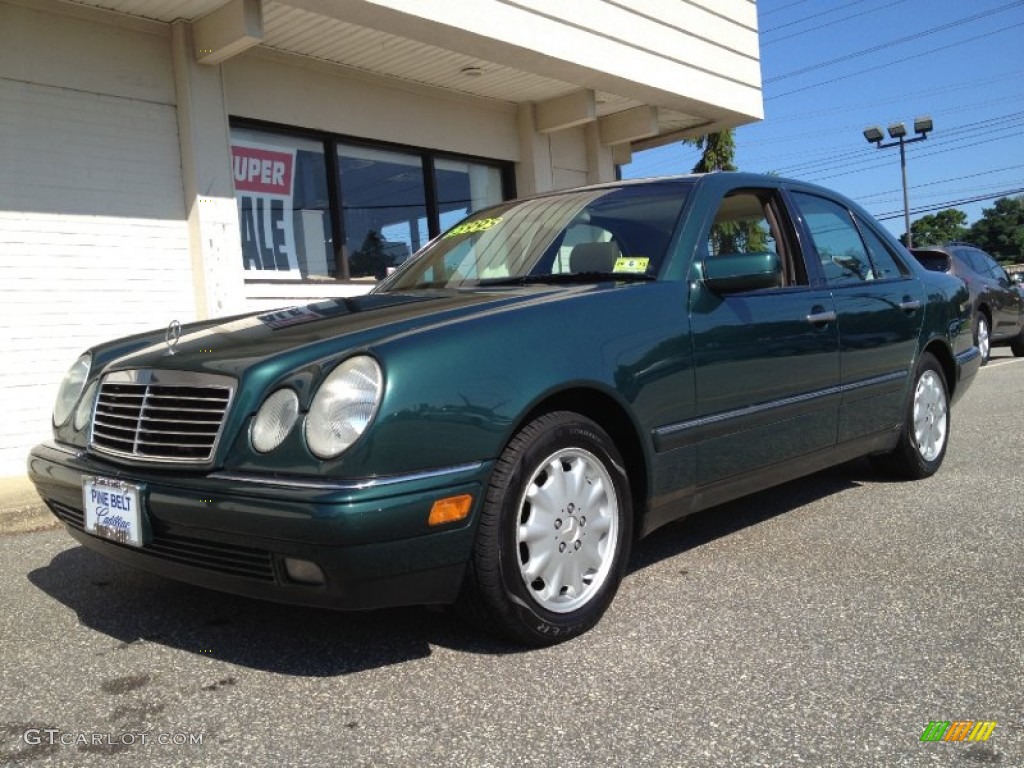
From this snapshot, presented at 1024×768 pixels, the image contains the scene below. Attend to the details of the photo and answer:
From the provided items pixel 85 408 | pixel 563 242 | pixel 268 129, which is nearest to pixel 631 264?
pixel 563 242

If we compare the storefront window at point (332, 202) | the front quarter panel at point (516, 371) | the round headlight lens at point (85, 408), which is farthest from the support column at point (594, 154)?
the round headlight lens at point (85, 408)

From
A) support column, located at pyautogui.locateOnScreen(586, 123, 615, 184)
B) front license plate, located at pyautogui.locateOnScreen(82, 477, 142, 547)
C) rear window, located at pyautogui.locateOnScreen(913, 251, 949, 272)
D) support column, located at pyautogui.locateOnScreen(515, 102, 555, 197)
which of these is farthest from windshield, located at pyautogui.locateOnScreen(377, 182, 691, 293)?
rear window, located at pyautogui.locateOnScreen(913, 251, 949, 272)

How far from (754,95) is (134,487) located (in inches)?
382

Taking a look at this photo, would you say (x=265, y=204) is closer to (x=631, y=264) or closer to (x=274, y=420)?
(x=631, y=264)

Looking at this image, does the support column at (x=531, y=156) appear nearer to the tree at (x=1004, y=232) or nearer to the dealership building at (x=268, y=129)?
the dealership building at (x=268, y=129)

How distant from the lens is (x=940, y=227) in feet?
278

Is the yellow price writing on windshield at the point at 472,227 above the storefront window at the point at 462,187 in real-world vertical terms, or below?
below

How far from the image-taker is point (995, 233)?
3196 inches

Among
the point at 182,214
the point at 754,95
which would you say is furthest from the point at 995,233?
the point at 182,214

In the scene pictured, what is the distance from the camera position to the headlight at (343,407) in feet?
7.74

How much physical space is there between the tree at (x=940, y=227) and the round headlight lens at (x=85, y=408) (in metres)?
87.6

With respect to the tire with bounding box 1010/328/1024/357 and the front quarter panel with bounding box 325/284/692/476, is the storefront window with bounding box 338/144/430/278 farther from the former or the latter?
the tire with bounding box 1010/328/1024/357

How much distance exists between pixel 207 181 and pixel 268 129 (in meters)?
1.11

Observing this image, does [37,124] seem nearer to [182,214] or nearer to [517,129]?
[182,214]
